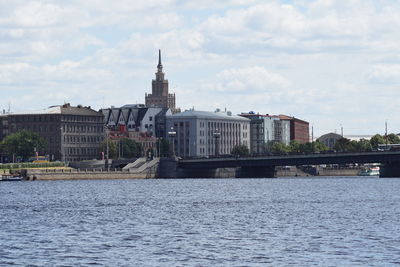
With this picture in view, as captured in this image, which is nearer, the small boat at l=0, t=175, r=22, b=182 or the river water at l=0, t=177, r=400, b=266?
the river water at l=0, t=177, r=400, b=266

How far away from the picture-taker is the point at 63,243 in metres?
62.7

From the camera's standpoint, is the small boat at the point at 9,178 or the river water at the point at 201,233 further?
the small boat at the point at 9,178

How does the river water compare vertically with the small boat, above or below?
below

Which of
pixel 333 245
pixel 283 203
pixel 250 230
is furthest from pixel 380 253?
pixel 283 203

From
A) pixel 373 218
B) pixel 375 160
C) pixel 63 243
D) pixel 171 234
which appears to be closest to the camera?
pixel 63 243

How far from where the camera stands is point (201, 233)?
2704 inches

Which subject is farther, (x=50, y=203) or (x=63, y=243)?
(x=50, y=203)

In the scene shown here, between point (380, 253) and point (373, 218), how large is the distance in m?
23.2

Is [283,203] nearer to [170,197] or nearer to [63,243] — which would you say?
Result: [170,197]

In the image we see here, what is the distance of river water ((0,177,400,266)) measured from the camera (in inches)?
2185

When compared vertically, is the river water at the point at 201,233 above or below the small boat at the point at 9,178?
below

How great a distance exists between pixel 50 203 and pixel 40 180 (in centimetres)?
8800

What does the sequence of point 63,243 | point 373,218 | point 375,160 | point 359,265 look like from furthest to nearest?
point 375,160 < point 373,218 < point 63,243 < point 359,265

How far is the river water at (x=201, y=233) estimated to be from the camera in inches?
2185
